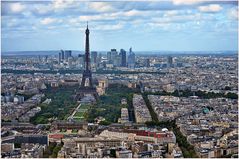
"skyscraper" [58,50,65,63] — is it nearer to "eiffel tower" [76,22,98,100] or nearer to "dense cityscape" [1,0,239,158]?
"dense cityscape" [1,0,239,158]

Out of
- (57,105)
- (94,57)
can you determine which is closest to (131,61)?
(94,57)

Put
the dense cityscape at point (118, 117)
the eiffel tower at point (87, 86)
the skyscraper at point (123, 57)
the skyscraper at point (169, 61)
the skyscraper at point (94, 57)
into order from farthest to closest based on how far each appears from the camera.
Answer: the skyscraper at point (169, 61) < the skyscraper at point (123, 57) < the skyscraper at point (94, 57) < the eiffel tower at point (87, 86) < the dense cityscape at point (118, 117)

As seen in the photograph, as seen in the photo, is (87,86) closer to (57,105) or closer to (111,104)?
(111,104)

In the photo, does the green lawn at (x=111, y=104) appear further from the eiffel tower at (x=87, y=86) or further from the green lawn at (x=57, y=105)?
the green lawn at (x=57, y=105)

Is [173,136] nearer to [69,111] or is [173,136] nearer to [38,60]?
[69,111]

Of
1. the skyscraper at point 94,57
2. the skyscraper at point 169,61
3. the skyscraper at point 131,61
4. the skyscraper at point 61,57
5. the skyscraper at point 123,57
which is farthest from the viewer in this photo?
the skyscraper at point 169,61

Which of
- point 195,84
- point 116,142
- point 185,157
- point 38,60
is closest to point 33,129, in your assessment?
point 116,142

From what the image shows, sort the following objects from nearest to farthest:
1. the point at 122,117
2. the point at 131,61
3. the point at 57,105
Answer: the point at 122,117 → the point at 57,105 → the point at 131,61

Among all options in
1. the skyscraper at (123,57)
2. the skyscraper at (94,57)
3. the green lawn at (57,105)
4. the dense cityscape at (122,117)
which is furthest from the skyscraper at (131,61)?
the green lawn at (57,105)

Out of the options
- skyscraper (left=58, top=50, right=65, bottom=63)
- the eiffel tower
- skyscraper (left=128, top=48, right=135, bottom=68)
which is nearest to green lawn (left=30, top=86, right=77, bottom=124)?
the eiffel tower

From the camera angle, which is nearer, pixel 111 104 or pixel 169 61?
pixel 111 104

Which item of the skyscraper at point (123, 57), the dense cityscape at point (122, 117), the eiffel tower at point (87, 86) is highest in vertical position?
the skyscraper at point (123, 57)
